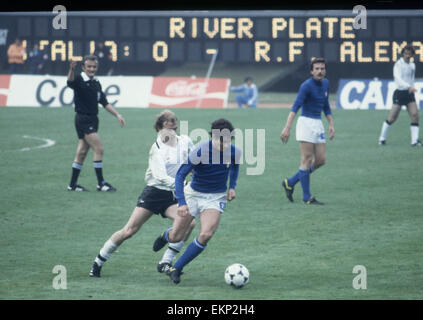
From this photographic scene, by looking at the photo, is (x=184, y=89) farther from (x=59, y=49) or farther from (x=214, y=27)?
(x=59, y=49)

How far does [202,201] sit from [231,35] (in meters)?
23.1

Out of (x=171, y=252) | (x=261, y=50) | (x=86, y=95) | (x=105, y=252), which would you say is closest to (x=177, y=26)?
(x=261, y=50)

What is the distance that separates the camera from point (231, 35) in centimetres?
3103

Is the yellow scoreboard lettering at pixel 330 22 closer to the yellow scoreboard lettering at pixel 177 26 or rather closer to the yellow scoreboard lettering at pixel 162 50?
the yellow scoreboard lettering at pixel 177 26

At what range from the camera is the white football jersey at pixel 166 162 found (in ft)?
29.4

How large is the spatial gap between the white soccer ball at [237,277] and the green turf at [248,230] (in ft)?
0.29

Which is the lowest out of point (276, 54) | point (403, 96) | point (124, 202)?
point (124, 202)

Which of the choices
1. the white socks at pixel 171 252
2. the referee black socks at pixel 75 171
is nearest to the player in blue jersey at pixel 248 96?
the referee black socks at pixel 75 171

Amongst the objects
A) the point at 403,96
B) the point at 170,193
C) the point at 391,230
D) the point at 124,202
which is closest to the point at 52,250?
the point at 170,193

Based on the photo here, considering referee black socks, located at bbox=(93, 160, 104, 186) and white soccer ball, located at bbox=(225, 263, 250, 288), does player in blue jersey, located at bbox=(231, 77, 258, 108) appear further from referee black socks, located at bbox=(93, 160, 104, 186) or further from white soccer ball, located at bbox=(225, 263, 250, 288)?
white soccer ball, located at bbox=(225, 263, 250, 288)

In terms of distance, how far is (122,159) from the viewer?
17734 millimetres

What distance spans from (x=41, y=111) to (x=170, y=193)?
19703 millimetres

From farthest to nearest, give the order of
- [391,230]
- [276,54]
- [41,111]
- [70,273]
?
[276,54], [41,111], [391,230], [70,273]
